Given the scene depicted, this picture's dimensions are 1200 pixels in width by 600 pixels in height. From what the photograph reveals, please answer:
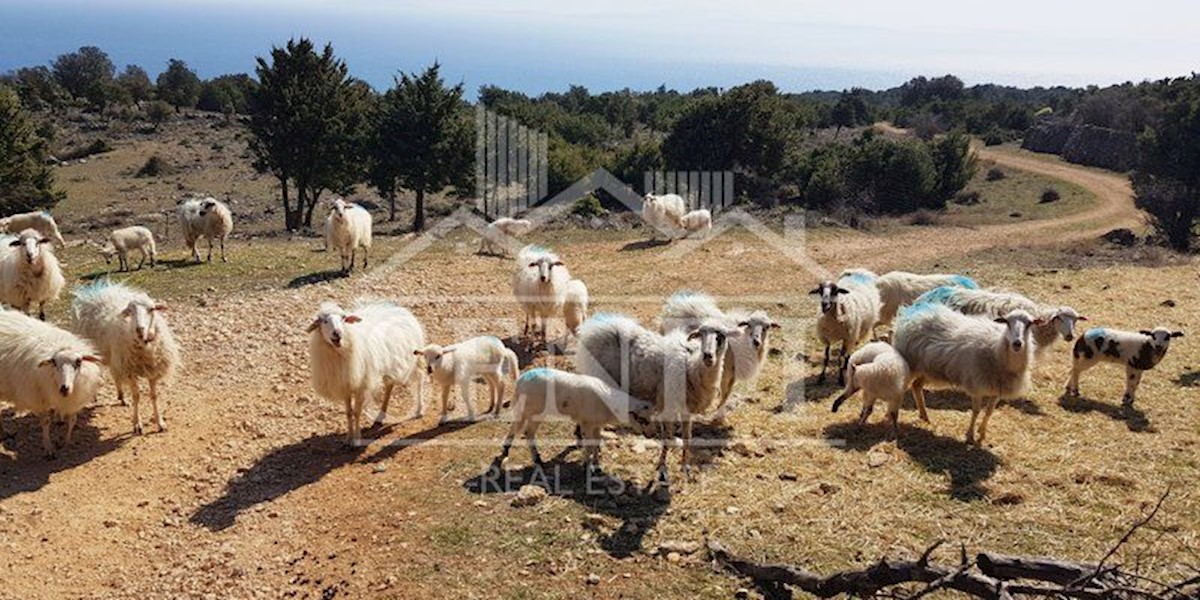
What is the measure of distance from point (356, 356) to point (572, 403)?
3151mm

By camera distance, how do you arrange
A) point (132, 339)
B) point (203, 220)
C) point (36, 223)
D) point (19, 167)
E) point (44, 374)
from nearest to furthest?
point (44, 374) < point (132, 339) < point (203, 220) < point (36, 223) < point (19, 167)

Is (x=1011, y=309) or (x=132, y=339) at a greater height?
(x=1011, y=309)

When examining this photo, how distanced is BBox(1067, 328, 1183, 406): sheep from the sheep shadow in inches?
139

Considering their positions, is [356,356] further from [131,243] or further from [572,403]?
[131,243]

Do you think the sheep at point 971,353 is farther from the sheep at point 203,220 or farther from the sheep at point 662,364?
the sheep at point 203,220

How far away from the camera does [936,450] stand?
957 cm

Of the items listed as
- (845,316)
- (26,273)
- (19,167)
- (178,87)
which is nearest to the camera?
(845,316)

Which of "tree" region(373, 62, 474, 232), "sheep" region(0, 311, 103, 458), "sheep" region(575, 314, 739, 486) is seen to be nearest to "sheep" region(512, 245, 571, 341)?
"sheep" region(575, 314, 739, 486)

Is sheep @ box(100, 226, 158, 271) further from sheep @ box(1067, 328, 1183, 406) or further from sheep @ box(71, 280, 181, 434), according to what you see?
sheep @ box(1067, 328, 1183, 406)

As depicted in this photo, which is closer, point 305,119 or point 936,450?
point 936,450

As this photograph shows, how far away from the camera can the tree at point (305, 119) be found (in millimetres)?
30094

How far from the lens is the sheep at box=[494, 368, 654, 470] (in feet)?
29.1

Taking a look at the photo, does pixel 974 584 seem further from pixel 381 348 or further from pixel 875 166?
pixel 875 166

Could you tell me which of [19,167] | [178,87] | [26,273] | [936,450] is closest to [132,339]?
[26,273]
